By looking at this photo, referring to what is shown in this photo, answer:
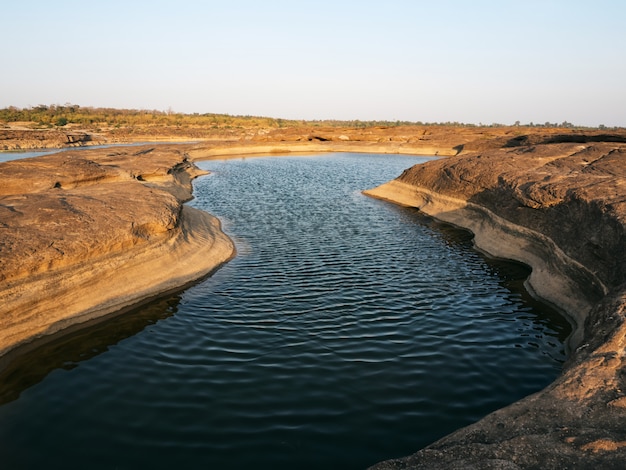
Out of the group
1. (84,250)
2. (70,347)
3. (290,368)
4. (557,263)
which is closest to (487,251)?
(557,263)

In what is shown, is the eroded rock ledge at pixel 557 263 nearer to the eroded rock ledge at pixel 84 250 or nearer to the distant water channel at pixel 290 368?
the distant water channel at pixel 290 368

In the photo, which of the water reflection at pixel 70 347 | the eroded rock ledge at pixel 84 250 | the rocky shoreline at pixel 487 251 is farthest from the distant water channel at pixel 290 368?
the rocky shoreline at pixel 487 251

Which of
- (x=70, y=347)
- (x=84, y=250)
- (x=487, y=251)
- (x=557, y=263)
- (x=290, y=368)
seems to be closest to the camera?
(x=290, y=368)

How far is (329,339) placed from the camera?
1380cm

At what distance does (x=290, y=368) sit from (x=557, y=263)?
12.6 m

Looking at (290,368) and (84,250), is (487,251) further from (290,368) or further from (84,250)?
(84,250)

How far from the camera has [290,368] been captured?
12172 mm

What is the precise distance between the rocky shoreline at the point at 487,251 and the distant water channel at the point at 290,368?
131 centimetres

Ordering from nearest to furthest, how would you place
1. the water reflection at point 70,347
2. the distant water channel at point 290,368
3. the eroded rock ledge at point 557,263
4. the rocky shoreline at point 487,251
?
1. the eroded rock ledge at point 557,263
2. the rocky shoreline at point 487,251
3. the distant water channel at point 290,368
4. the water reflection at point 70,347

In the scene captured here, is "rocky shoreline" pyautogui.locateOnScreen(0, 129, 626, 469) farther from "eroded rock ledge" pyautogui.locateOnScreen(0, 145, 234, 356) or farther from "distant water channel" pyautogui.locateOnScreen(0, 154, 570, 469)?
"distant water channel" pyautogui.locateOnScreen(0, 154, 570, 469)

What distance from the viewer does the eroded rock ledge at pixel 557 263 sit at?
7.00 meters

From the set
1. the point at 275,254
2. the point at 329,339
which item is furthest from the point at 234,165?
the point at 329,339

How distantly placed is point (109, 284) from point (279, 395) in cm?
938

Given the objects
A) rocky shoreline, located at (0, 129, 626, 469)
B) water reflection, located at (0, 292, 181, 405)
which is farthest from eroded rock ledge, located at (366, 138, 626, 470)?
water reflection, located at (0, 292, 181, 405)
